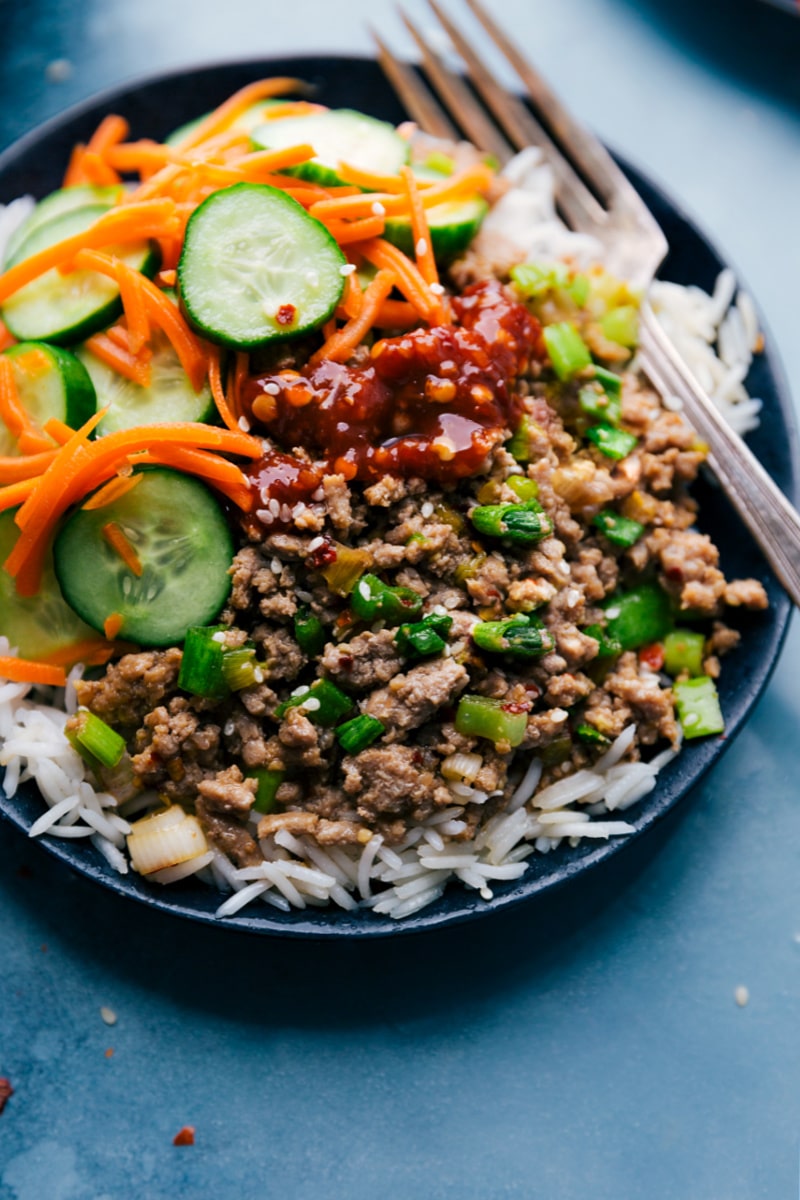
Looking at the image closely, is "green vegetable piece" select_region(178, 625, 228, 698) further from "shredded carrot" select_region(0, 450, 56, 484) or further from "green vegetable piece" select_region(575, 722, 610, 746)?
"green vegetable piece" select_region(575, 722, 610, 746)

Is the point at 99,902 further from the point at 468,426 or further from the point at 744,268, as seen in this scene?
the point at 744,268

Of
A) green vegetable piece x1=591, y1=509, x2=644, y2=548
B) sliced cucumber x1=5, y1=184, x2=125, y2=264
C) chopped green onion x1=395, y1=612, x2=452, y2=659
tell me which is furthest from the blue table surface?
sliced cucumber x1=5, y1=184, x2=125, y2=264

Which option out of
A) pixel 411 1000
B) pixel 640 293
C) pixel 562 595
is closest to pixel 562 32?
pixel 640 293

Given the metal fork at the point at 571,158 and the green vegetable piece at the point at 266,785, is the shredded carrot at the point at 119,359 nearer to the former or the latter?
the green vegetable piece at the point at 266,785

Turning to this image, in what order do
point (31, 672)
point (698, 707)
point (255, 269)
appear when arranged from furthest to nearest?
point (698, 707) < point (31, 672) < point (255, 269)

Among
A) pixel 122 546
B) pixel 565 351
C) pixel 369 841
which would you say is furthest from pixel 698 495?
pixel 122 546

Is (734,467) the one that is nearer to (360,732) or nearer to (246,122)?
(360,732)
